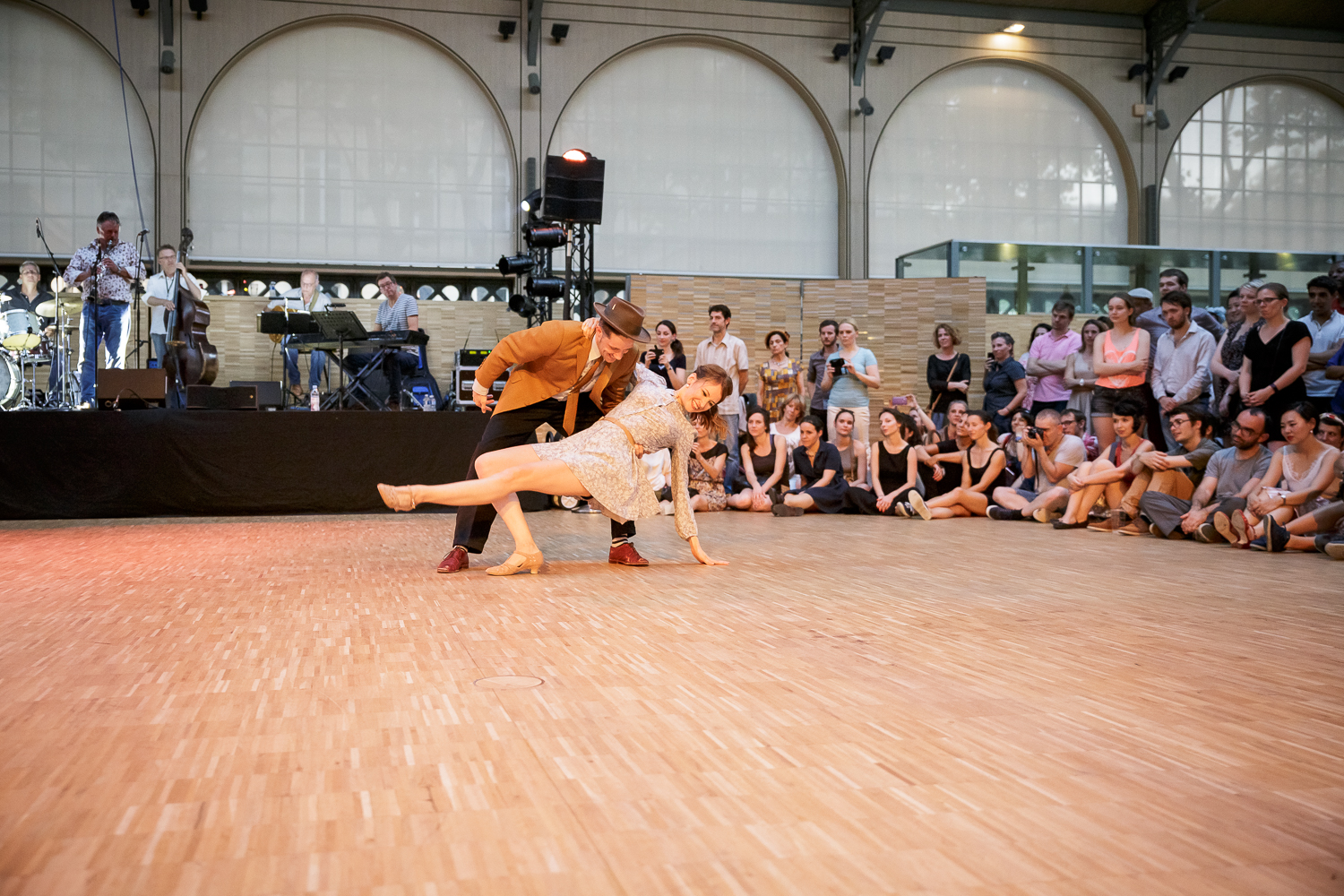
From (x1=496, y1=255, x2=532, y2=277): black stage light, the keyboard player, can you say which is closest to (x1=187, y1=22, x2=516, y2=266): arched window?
the keyboard player

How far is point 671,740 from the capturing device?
165 centimetres

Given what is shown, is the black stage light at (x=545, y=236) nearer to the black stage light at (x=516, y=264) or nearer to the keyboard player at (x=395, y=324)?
the black stage light at (x=516, y=264)

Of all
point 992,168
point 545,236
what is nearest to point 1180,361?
point 545,236

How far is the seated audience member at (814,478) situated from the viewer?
23.3 feet

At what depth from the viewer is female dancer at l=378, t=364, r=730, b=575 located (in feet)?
12.1

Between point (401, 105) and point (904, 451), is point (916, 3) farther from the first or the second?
point (904, 451)

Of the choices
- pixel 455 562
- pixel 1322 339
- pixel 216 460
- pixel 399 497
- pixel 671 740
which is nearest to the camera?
pixel 671 740

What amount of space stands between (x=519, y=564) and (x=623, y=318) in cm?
99

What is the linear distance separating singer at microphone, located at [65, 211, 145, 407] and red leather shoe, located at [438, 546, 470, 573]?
17.7ft

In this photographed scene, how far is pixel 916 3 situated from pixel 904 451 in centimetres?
873

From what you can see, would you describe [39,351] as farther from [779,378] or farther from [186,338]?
[779,378]

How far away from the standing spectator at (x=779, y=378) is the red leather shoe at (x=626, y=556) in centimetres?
373

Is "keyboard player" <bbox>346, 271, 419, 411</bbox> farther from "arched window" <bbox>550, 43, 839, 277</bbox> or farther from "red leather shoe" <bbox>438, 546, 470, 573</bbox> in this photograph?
"red leather shoe" <bbox>438, 546, 470, 573</bbox>

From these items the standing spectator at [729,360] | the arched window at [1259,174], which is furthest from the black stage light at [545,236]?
the arched window at [1259,174]
